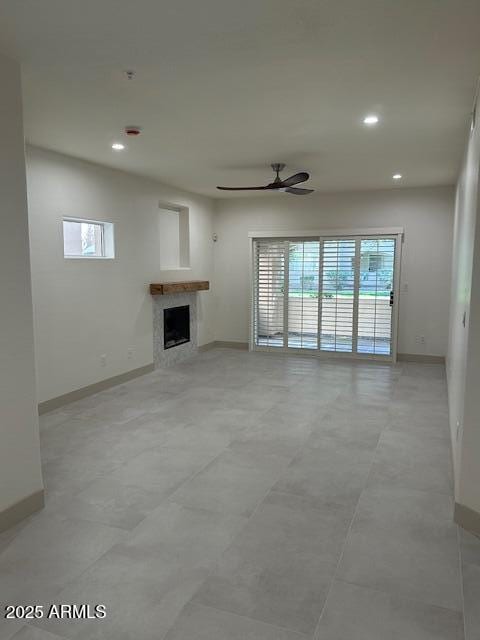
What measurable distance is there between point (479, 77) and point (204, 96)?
169 centimetres

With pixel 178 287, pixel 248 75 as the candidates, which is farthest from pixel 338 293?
pixel 248 75

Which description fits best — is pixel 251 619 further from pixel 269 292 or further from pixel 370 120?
pixel 269 292

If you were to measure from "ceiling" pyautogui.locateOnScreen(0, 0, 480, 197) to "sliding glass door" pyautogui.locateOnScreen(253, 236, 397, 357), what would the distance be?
245cm

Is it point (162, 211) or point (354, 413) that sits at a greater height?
point (162, 211)

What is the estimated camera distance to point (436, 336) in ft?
22.8

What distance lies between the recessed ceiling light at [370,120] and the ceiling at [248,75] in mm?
60

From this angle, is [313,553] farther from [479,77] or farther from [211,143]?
[211,143]

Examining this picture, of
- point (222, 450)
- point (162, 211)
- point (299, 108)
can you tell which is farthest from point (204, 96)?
point (162, 211)

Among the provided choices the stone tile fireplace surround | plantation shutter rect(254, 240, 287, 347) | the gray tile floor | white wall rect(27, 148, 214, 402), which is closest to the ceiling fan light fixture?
the gray tile floor

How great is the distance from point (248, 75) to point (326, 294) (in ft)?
16.1

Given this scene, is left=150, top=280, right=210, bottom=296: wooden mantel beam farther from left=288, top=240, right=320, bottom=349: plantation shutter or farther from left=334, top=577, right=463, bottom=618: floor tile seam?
left=334, top=577, right=463, bottom=618: floor tile seam

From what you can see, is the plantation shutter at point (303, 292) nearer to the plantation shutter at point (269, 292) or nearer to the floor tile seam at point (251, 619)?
the plantation shutter at point (269, 292)

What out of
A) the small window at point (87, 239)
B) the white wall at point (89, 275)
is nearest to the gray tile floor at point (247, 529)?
the white wall at point (89, 275)

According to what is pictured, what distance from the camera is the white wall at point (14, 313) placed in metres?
2.54
